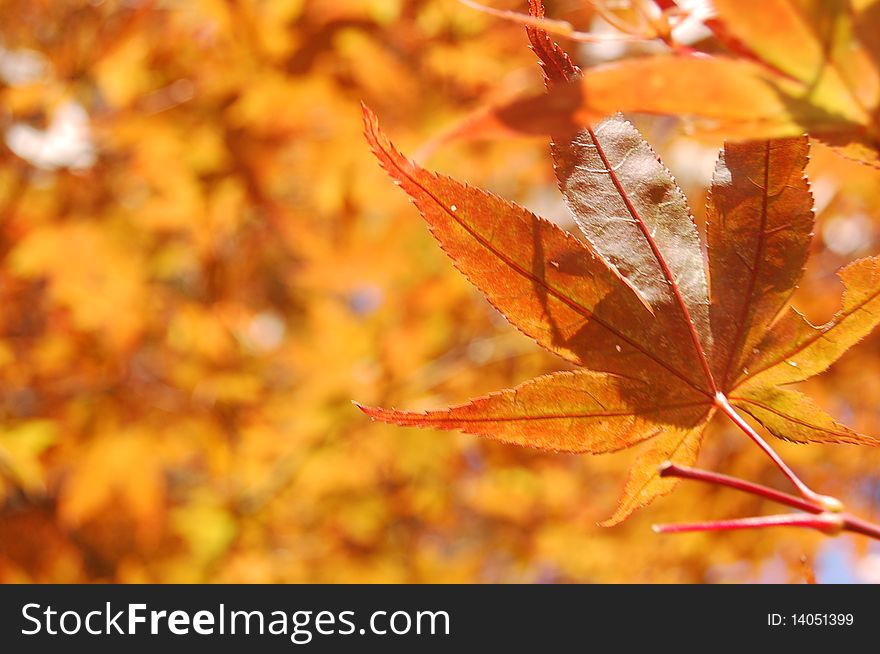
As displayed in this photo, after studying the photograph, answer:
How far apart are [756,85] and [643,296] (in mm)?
133

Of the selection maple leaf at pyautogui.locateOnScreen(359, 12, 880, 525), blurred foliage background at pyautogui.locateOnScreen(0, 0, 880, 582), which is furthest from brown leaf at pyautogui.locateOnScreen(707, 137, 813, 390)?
blurred foliage background at pyautogui.locateOnScreen(0, 0, 880, 582)

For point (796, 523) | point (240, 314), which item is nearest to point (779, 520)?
point (796, 523)

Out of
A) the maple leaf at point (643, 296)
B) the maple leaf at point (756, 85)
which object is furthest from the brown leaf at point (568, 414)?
the maple leaf at point (756, 85)

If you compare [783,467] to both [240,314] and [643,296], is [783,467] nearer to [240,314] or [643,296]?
[643,296]

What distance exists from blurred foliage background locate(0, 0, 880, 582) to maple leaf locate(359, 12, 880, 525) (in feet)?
3.59

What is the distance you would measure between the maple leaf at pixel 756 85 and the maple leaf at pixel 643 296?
8 cm

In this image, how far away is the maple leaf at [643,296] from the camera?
0.34 metres

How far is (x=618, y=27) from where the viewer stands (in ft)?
1.07

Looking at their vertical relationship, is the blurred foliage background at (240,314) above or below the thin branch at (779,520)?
above

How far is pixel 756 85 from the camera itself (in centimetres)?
25

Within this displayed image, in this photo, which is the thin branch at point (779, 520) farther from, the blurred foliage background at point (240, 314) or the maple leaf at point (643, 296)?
the blurred foliage background at point (240, 314)

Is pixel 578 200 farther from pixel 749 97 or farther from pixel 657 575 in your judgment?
pixel 657 575

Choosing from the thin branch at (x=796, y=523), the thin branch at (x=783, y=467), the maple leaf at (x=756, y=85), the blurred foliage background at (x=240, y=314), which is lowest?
the thin branch at (x=796, y=523)

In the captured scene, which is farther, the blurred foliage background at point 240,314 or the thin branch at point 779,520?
the blurred foliage background at point 240,314
